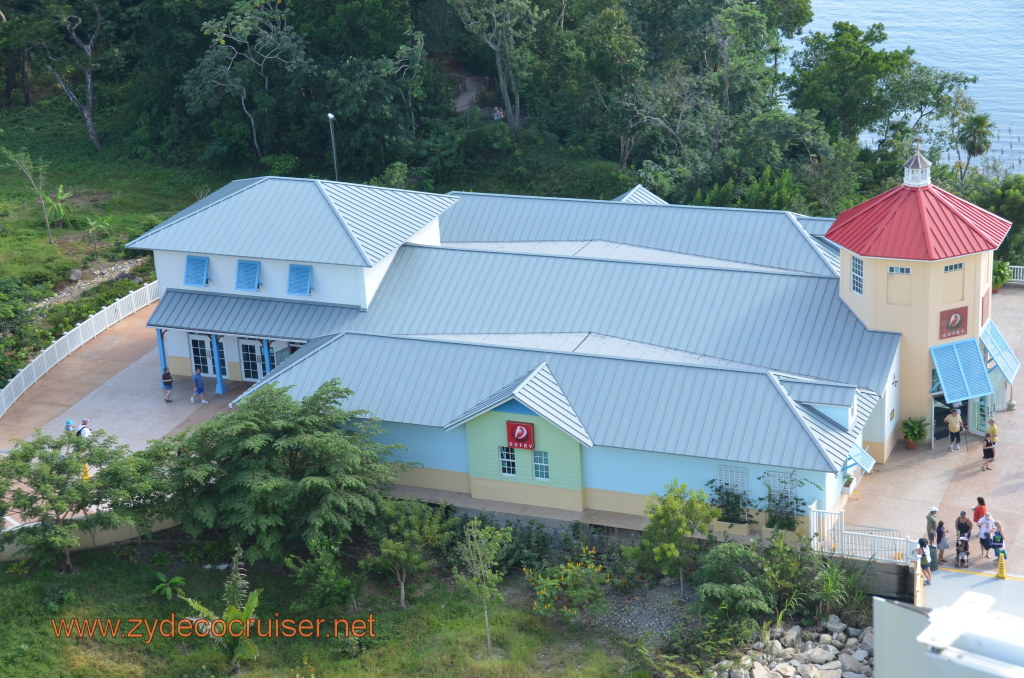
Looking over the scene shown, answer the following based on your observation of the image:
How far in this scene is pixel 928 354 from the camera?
142ft

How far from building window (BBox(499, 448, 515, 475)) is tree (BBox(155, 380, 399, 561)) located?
374cm

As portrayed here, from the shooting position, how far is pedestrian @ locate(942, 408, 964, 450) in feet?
142

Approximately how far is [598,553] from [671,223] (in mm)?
17341

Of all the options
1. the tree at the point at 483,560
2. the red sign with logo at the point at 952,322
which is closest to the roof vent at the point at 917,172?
the red sign with logo at the point at 952,322

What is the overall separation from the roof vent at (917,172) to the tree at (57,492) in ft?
90.0

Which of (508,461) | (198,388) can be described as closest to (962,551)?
(508,461)

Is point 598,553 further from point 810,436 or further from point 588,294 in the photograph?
point 588,294

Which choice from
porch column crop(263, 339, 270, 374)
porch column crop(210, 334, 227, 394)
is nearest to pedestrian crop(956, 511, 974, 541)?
porch column crop(263, 339, 270, 374)

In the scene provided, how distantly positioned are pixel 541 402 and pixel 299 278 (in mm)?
13324

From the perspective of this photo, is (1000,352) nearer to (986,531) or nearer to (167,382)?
(986,531)

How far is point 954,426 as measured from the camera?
4334cm

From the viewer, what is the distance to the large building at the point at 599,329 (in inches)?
1598

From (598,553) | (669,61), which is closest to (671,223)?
(598,553)

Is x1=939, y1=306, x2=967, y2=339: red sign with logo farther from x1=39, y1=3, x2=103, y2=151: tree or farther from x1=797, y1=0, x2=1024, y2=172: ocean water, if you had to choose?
x1=39, y1=3, x2=103, y2=151: tree
